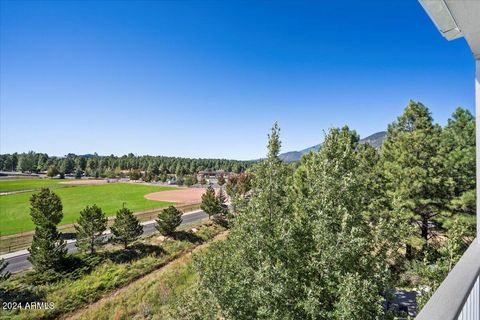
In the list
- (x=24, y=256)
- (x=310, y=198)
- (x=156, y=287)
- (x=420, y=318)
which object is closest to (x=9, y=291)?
(x=24, y=256)

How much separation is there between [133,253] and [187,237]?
576 cm

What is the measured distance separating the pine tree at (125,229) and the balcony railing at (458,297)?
79.7ft

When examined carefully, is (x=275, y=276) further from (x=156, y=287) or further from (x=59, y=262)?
(x=59, y=262)

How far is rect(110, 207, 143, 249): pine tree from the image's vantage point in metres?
23.1

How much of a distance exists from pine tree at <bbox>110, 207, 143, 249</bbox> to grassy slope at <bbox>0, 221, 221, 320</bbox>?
0.99 meters

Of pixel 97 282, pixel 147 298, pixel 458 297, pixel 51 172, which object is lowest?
pixel 147 298

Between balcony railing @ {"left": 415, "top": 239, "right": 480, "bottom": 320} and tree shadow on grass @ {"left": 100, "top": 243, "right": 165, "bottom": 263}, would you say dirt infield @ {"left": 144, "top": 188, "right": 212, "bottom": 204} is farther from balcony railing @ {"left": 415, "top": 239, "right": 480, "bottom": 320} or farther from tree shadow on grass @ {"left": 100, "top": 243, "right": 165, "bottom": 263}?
balcony railing @ {"left": 415, "top": 239, "right": 480, "bottom": 320}

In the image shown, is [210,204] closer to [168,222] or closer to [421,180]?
[168,222]

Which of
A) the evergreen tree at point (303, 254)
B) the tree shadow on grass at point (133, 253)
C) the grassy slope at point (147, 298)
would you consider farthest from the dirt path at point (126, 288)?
the evergreen tree at point (303, 254)

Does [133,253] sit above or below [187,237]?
below

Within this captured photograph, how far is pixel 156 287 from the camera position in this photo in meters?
18.6

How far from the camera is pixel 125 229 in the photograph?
2312 cm

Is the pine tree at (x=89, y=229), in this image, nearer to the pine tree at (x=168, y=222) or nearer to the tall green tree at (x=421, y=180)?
the pine tree at (x=168, y=222)

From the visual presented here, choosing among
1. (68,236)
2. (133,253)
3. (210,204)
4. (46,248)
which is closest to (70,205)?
(68,236)
